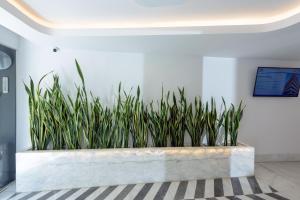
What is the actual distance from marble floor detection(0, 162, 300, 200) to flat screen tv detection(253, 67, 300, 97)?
3.89 ft

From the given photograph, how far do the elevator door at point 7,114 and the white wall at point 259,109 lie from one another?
9.18 feet

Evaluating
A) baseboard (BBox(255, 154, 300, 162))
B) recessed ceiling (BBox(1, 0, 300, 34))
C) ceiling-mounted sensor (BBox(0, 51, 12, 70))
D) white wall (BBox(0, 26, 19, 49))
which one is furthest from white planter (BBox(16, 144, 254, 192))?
recessed ceiling (BBox(1, 0, 300, 34))

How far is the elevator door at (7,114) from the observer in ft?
8.93

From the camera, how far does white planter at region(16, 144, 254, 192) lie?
99.2 inches

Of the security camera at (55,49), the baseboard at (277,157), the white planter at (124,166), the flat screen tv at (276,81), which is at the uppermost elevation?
the security camera at (55,49)

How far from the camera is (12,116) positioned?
2912mm

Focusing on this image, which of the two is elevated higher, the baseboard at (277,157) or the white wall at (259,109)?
the white wall at (259,109)

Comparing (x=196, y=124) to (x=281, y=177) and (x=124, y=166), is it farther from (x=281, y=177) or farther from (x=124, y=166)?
(x=281, y=177)

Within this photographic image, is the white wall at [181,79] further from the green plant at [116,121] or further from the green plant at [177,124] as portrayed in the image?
the green plant at [177,124]

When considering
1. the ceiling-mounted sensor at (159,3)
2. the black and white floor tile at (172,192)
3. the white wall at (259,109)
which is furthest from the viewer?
the white wall at (259,109)

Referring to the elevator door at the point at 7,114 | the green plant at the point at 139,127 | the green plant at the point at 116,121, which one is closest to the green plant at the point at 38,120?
the green plant at the point at 116,121

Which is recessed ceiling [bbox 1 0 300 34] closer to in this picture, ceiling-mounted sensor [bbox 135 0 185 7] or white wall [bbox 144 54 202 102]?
ceiling-mounted sensor [bbox 135 0 185 7]

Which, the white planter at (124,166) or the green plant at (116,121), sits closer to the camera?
the white planter at (124,166)

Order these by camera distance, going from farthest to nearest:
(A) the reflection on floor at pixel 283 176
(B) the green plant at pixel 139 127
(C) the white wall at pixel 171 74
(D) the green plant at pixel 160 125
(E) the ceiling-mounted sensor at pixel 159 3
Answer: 1. (C) the white wall at pixel 171 74
2. (D) the green plant at pixel 160 125
3. (B) the green plant at pixel 139 127
4. (A) the reflection on floor at pixel 283 176
5. (E) the ceiling-mounted sensor at pixel 159 3
